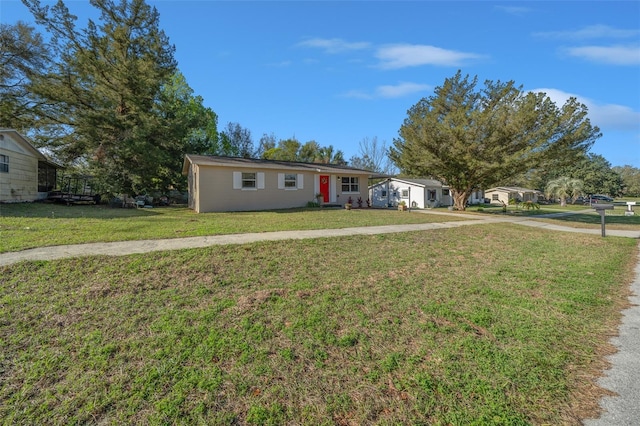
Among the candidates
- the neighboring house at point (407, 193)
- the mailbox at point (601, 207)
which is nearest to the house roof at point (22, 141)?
the mailbox at point (601, 207)

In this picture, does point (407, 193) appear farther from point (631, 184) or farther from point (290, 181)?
point (631, 184)

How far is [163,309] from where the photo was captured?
3631 millimetres

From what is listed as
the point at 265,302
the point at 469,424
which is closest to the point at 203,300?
the point at 265,302

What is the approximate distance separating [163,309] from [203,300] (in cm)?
48

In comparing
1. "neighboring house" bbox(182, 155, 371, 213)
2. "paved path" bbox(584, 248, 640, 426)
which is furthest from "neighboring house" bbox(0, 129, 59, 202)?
"paved path" bbox(584, 248, 640, 426)

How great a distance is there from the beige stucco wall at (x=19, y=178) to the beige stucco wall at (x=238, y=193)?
299 inches

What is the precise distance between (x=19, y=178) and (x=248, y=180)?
35.4 ft

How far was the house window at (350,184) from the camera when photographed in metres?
20.6

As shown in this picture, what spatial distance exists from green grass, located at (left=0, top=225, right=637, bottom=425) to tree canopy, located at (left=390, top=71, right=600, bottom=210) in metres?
12.4

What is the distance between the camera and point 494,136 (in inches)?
637

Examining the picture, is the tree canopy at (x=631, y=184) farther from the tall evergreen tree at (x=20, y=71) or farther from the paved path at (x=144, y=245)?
the tall evergreen tree at (x=20, y=71)

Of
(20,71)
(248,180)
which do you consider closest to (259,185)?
(248,180)

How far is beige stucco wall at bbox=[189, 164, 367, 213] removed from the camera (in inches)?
599

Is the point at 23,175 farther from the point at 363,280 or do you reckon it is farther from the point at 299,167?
the point at 363,280
